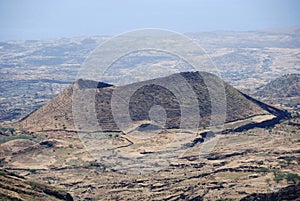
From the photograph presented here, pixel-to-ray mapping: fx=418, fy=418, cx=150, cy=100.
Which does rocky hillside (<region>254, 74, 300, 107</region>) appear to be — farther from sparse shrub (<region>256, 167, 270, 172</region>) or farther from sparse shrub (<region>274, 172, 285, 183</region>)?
sparse shrub (<region>274, 172, 285, 183</region>)

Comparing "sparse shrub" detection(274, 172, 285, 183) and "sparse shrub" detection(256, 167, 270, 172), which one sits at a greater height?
"sparse shrub" detection(274, 172, 285, 183)

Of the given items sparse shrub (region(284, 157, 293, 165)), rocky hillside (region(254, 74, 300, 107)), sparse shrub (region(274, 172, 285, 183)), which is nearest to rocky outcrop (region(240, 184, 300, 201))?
sparse shrub (region(274, 172, 285, 183))

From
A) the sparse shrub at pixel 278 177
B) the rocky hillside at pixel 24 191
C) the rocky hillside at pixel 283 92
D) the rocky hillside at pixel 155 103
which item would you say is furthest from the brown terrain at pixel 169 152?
the rocky hillside at pixel 283 92

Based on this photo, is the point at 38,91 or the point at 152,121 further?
the point at 38,91

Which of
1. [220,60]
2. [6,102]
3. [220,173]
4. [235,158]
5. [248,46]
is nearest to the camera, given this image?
[220,173]

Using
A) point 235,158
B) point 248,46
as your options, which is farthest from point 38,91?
point 248,46

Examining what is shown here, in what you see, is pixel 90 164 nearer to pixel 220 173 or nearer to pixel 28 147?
pixel 28 147
